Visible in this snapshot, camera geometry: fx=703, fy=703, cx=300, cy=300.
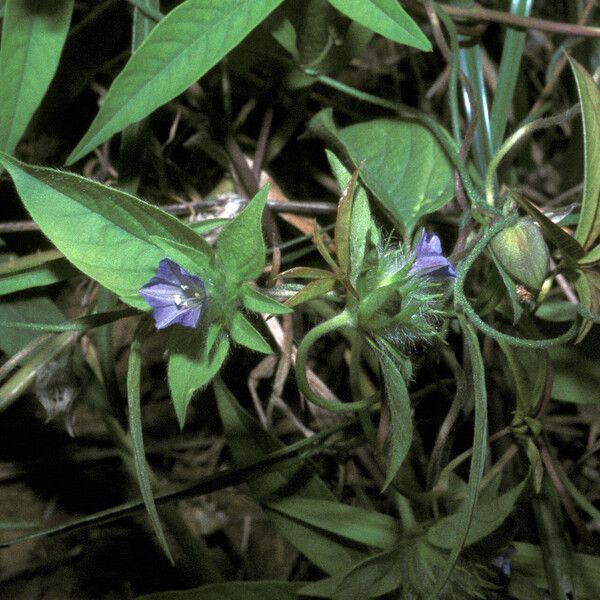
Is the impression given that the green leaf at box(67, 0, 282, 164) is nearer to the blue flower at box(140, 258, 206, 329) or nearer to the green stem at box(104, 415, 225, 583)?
the blue flower at box(140, 258, 206, 329)

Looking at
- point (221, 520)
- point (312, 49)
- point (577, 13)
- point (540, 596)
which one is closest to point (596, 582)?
point (540, 596)

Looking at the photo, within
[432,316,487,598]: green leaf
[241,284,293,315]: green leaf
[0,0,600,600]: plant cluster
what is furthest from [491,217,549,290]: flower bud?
[241,284,293,315]: green leaf

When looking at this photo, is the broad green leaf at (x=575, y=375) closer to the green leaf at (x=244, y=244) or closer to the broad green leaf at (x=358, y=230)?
the broad green leaf at (x=358, y=230)

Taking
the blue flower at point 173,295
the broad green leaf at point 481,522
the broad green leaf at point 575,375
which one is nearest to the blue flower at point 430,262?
the blue flower at point 173,295

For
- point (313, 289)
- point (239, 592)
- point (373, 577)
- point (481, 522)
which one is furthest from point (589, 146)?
point (239, 592)

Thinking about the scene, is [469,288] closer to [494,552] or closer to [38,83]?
[494,552]

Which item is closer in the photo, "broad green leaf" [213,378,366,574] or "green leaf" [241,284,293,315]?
"green leaf" [241,284,293,315]

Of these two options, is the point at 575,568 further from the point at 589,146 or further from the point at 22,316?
the point at 22,316
